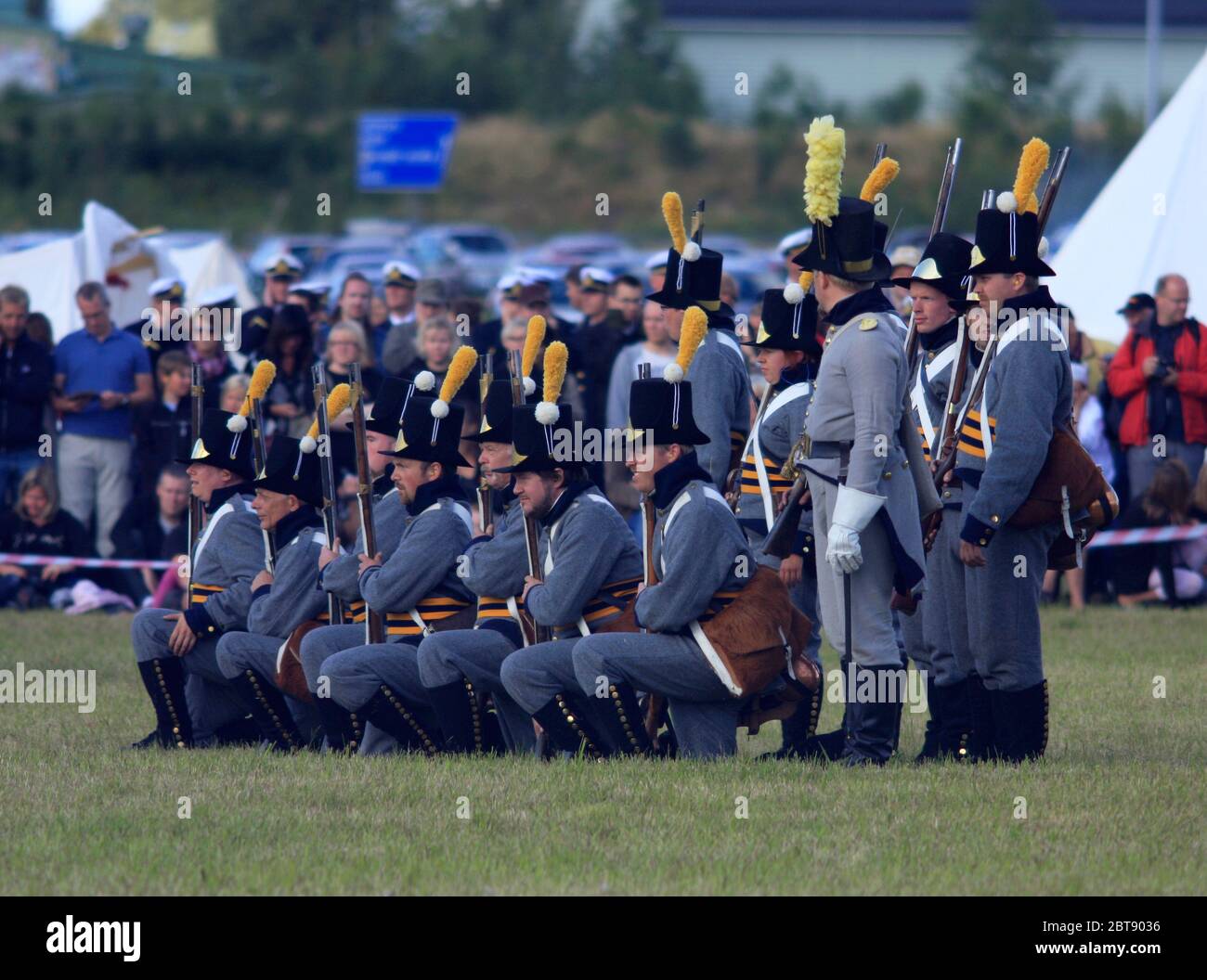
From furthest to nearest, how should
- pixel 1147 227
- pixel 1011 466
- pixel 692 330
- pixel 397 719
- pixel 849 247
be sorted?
pixel 1147 227, pixel 397 719, pixel 692 330, pixel 849 247, pixel 1011 466

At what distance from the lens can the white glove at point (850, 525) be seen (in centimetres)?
746

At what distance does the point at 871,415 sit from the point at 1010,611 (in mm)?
932

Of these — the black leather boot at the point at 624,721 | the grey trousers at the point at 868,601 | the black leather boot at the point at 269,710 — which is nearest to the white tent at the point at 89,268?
the black leather boot at the point at 269,710

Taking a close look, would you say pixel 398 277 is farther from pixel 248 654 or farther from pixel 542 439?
pixel 542 439

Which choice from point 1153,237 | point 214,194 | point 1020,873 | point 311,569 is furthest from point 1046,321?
point 214,194

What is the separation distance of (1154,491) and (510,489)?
6021 millimetres

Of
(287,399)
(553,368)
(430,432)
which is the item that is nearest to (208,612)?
(430,432)

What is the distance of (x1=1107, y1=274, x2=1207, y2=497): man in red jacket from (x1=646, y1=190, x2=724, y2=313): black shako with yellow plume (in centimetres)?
545

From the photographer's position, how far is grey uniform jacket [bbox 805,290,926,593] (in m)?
7.53

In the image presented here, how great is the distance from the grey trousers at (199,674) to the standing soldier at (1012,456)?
3206mm

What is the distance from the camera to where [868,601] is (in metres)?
7.73

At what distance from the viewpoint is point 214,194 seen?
44844 millimetres

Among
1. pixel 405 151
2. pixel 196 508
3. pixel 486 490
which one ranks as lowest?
pixel 196 508

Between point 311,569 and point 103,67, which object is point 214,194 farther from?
point 311,569
